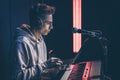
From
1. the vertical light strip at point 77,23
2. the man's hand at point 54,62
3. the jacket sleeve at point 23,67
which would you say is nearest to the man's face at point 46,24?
the jacket sleeve at point 23,67

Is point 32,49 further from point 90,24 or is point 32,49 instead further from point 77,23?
point 90,24

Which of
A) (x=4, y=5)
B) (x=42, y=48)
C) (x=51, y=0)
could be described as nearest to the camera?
(x=42, y=48)

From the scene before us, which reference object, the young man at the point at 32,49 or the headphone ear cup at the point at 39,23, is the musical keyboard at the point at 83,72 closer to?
the young man at the point at 32,49

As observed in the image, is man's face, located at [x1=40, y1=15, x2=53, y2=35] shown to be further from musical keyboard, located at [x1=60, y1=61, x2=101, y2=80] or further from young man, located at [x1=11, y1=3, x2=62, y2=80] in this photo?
musical keyboard, located at [x1=60, y1=61, x2=101, y2=80]

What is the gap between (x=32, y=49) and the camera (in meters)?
3.42

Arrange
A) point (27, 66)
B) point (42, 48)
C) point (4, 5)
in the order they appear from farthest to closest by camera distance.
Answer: point (4, 5)
point (42, 48)
point (27, 66)

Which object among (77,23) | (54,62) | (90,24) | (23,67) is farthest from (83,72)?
(90,24)

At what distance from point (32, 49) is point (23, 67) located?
0.99 feet

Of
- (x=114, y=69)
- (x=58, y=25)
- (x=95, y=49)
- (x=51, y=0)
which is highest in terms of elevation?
(x=51, y=0)

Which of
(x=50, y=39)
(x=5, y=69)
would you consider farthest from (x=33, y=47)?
(x=50, y=39)

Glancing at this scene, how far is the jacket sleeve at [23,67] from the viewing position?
316 cm

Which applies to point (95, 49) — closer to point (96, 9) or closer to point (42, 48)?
point (96, 9)

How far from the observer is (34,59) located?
3416mm

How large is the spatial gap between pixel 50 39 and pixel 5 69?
154cm
